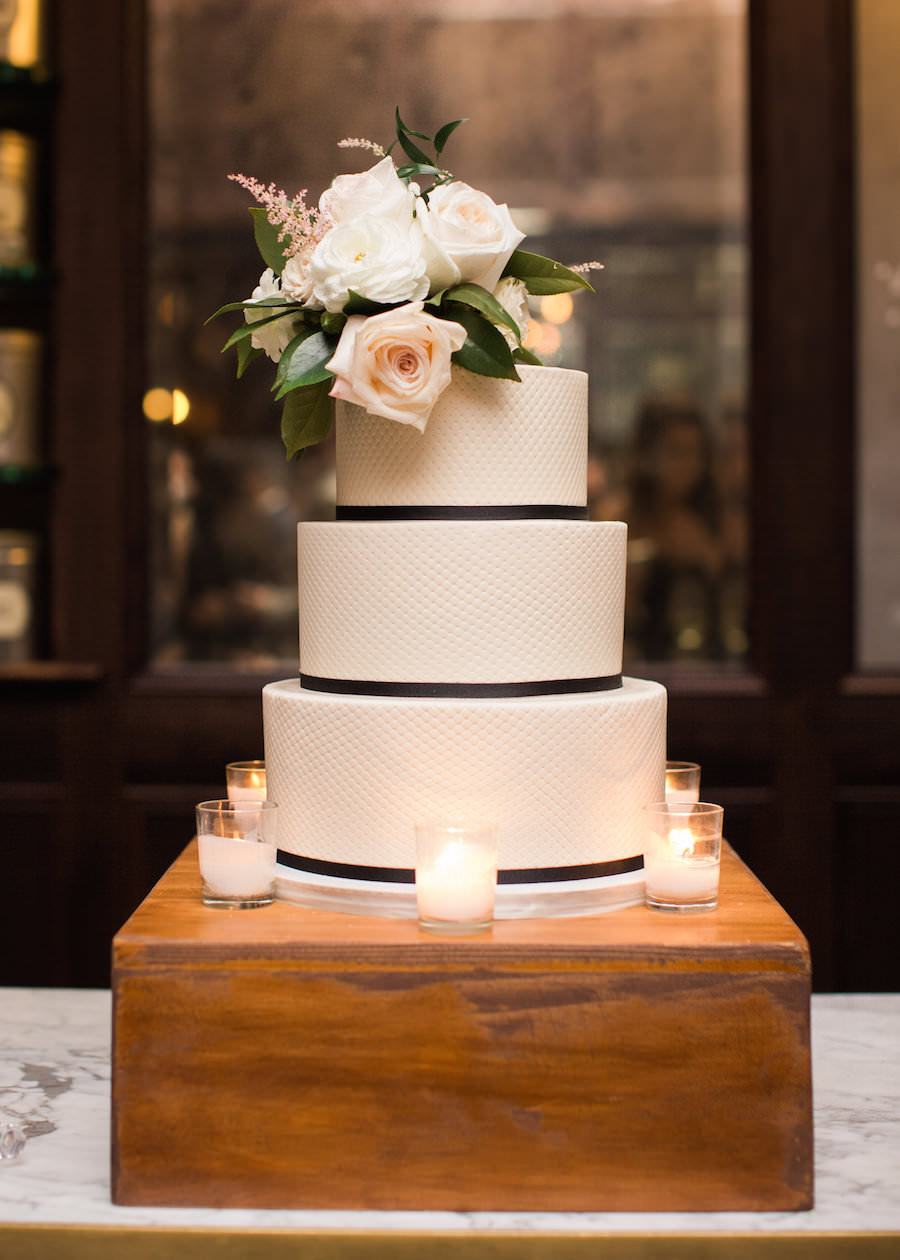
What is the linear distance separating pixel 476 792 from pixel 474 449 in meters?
0.34

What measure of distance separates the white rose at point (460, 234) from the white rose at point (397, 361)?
50 millimetres

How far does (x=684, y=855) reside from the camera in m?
1.25

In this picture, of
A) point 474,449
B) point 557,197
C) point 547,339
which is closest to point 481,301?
point 474,449

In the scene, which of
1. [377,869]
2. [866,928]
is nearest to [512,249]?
[377,869]

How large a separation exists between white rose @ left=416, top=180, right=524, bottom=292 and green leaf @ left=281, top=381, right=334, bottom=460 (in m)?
0.18

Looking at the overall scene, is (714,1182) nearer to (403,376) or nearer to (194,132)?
Answer: (403,376)

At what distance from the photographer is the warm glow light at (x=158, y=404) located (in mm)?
3094

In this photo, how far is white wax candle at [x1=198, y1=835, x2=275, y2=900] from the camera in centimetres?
127

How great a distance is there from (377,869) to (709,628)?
1951mm

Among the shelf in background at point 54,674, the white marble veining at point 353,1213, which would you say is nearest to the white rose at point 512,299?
the white marble veining at point 353,1213

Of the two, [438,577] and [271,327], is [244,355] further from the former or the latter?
[438,577]

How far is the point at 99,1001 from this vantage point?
1.69 m

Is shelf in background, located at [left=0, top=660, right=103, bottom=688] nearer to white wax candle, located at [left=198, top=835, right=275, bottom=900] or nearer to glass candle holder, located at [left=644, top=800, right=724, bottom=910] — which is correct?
white wax candle, located at [left=198, top=835, right=275, bottom=900]

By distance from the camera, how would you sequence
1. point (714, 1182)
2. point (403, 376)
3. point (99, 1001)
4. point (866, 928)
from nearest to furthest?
1. point (714, 1182)
2. point (403, 376)
3. point (99, 1001)
4. point (866, 928)
